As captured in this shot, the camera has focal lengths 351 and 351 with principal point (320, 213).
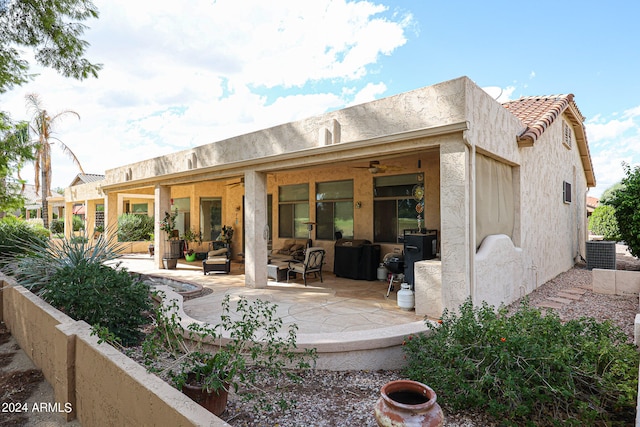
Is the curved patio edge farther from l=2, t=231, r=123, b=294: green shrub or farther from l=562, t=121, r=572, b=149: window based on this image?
l=562, t=121, r=572, b=149: window

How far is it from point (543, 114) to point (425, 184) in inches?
118

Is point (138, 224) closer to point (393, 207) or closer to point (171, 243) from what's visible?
point (171, 243)

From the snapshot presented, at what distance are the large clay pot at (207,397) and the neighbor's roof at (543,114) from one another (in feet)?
21.7

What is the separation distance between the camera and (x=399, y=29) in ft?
29.2

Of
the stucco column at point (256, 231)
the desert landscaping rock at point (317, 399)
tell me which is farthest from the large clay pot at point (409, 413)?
the stucco column at point (256, 231)

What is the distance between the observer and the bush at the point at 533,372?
298 centimetres

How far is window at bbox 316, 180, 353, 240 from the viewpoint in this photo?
388 inches

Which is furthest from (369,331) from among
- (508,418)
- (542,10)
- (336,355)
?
(542,10)

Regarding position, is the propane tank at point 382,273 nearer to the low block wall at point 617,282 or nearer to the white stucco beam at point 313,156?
the white stucco beam at point 313,156

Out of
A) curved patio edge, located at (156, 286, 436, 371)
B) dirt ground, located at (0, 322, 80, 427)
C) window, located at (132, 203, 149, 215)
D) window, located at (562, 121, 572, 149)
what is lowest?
dirt ground, located at (0, 322, 80, 427)

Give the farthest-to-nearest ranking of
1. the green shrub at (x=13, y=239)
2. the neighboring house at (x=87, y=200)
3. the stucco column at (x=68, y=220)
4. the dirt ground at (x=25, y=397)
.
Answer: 1. the stucco column at (x=68, y=220)
2. the neighboring house at (x=87, y=200)
3. the green shrub at (x=13, y=239)
4. the dirt ground at (x=25, y=397)

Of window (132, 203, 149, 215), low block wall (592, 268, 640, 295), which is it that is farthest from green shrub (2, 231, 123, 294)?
window (132, 203, 149, 215)

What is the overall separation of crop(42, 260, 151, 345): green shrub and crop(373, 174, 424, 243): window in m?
5.89

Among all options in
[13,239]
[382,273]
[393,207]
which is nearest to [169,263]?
[13,239]
